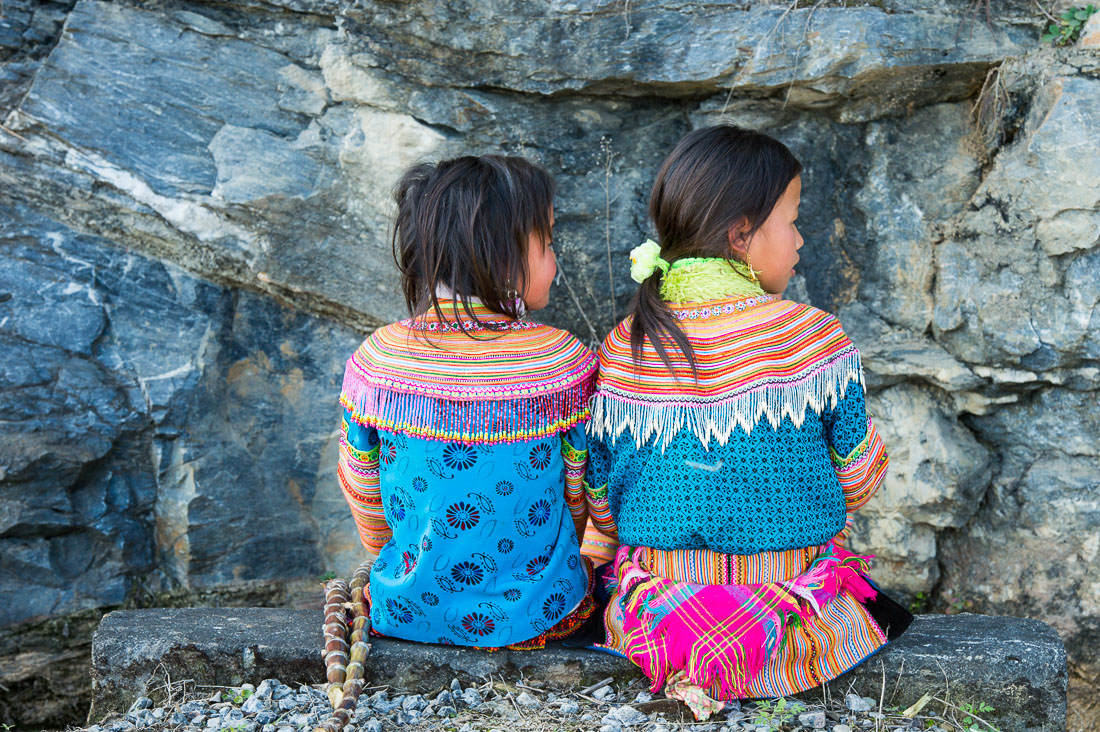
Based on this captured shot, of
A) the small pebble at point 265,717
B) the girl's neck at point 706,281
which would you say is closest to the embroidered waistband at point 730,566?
the girl's neck at point 706,281

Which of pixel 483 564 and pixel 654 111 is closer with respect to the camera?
pixel 483 564

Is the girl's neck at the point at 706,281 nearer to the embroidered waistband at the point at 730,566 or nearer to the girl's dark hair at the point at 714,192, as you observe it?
the girl's dark hair at the point at 714,192

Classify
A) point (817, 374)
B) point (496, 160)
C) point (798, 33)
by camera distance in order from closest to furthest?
1. point (817, 374)
2. point (496, 160)
3. point (798, 33)

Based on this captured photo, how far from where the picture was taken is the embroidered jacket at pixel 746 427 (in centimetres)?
211

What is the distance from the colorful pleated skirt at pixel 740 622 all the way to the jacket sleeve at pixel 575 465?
0.74ft

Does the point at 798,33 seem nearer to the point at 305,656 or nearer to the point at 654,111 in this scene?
the point at 654,111

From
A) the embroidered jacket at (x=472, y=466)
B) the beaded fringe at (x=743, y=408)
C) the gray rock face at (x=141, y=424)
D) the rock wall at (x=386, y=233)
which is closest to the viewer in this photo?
the beaded fringe at (x=743, y=408)

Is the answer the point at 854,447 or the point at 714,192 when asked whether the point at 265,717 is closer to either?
the point at 854,447

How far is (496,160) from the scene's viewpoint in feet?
7.45

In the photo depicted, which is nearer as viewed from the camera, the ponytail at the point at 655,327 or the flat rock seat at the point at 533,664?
the ponytail at the point at 655,327

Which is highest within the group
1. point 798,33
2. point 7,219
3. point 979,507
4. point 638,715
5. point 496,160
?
point 798,33

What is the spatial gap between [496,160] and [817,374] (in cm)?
91

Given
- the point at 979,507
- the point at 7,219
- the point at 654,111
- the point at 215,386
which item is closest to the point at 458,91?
the point at 654,111

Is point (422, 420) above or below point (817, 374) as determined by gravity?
below
